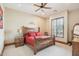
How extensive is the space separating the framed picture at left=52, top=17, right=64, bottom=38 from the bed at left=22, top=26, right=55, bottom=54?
0.49 feet

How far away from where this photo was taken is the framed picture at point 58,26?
1.74 metres

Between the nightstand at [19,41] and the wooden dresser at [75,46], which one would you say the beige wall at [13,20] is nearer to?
the nightstand at [19,41]

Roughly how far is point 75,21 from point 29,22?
36.5 inches

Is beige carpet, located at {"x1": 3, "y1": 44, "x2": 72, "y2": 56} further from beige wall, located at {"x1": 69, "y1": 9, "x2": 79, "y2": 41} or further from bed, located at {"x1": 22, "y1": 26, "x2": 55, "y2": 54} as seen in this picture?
beige wall, located at {"x1": 69, "y1": 9, "x2": 79, "y2": 41}

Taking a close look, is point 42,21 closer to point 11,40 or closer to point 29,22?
point 29,22

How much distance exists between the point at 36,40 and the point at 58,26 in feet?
1.83

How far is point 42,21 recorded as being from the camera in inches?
70.7

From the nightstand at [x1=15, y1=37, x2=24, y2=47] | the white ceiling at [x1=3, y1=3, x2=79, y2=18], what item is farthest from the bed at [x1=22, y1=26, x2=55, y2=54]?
the white ceiling at [x1=3, y1=3, x2=79, y2=18]

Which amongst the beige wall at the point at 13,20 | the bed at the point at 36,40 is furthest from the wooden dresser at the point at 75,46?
the beige wall at the point at 13,20

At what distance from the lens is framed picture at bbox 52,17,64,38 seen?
5.70 feet

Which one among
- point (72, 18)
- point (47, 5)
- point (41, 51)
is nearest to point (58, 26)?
point (72, 18)

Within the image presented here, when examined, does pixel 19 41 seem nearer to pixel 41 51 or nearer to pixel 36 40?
pixel 36 40

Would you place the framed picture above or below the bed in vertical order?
above

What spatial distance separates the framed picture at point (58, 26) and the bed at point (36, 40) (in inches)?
5.9
